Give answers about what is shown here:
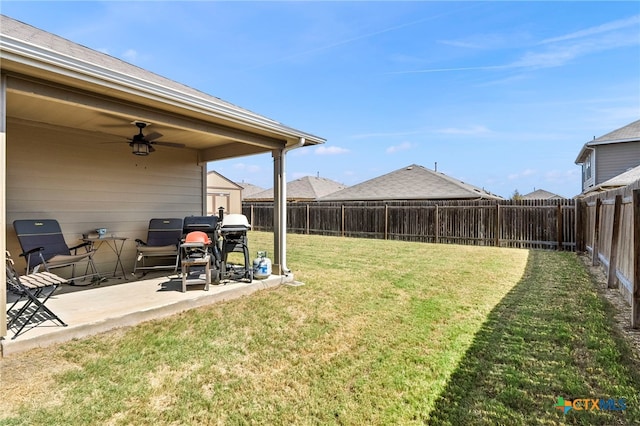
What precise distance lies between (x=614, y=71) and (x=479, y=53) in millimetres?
3745

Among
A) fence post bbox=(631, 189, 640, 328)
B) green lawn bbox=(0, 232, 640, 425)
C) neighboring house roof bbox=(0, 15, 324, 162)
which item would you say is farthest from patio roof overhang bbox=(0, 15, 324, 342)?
fence post bbox=(631, 189, 640, 328)

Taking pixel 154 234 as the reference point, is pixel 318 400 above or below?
below

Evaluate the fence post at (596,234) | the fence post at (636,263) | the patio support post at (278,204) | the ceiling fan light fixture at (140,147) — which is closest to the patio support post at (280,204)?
the patio support post at (278,204)

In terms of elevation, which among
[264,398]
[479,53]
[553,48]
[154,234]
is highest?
[479,53]

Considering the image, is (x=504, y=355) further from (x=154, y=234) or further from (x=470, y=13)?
(x=470, y=13)

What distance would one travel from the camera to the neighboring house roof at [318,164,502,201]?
15076 mm

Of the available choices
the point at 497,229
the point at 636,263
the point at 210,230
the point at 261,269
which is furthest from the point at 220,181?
the point at 636,263

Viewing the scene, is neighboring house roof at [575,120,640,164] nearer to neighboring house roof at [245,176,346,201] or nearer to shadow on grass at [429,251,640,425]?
shadow on grass at [429,251,640,425]

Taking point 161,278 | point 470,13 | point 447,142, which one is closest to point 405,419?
point 161,278

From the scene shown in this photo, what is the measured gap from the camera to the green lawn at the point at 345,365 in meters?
2.05

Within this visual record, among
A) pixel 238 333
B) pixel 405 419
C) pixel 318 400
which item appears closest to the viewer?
pixel 405 419

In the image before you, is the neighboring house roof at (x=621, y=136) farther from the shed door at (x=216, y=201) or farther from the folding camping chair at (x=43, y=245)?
the shed door at (x=216, y=201)

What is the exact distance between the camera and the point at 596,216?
6.98 m

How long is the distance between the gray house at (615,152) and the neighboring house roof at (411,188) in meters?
4.45
